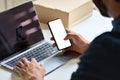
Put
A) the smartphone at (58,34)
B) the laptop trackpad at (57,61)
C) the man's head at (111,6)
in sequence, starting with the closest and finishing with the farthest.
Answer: the man's head at (111,6) < the laptop trackpad at (57,61) < the smartphone at (58,34)

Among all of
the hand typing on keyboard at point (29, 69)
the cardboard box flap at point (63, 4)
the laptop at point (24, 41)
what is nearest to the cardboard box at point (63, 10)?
the cardboard box flap at point (63, 4)

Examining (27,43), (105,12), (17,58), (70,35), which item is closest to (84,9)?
(70,35)

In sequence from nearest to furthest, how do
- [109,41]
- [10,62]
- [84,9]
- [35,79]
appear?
1. [109,41]
2. [35,79]
3. [10,62]
4. [84,9]

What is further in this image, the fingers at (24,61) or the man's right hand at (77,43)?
the man's right hand at (77,43)

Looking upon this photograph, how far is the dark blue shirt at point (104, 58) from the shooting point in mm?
780

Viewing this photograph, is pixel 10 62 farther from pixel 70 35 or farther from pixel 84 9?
pixel 84 9

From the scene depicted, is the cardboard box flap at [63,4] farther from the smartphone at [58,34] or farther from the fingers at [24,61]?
the fingers at [24,61]

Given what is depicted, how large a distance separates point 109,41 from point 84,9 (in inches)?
42.6

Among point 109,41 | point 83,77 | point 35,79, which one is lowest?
point 35,79

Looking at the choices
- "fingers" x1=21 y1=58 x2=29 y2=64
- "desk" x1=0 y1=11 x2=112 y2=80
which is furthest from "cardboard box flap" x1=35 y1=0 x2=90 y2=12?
"fingers" x1=21 y1=58 x2=29 y2=64

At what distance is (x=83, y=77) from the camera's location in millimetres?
842

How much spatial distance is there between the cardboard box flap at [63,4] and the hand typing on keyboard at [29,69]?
55 cm

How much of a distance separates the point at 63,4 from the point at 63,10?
0.37 feet

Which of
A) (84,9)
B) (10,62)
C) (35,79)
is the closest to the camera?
(35,79)
